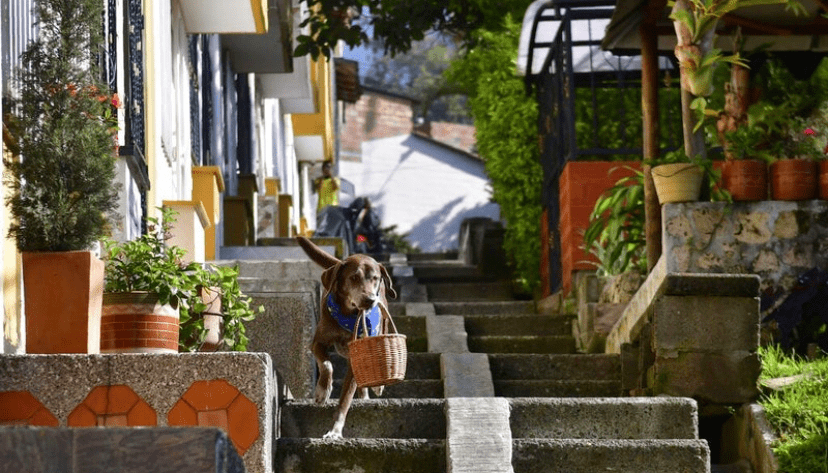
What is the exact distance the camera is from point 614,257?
11477 mm

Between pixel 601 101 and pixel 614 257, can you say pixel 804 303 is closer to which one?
pixel 614 257

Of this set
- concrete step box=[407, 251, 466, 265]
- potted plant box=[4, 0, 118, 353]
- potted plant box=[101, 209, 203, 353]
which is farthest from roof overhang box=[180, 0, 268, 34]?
concrete step box=[407, 251, 466, 265]

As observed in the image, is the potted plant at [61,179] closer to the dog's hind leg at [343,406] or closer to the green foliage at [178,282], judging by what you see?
the green foliage at [178,282]

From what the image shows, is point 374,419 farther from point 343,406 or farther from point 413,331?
point 413,331

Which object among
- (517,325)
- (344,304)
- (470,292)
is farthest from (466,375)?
(470,292)

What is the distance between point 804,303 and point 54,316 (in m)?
4.95

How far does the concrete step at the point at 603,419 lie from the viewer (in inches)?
295

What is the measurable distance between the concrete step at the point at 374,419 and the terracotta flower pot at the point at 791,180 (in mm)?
3375

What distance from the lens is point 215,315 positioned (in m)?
7.31

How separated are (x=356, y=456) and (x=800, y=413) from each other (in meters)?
2.10

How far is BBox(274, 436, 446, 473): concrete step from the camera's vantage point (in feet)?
22.6

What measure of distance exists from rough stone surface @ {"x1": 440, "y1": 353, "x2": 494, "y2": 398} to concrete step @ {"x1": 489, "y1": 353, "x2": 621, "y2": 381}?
144 mm

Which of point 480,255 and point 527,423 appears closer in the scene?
point 527,423

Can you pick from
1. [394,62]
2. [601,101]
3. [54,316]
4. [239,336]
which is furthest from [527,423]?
[394,62]
